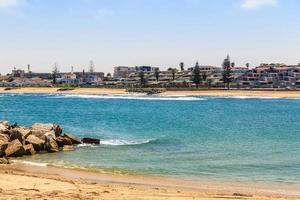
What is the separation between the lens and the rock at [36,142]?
29763mm

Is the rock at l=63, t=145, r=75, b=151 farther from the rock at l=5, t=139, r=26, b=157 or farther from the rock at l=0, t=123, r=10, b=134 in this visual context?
the rock at l=5, t=139, r=26, b=157

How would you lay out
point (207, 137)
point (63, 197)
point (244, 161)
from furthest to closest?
point (207, 137) → point (244, 161) → point (63, 197)

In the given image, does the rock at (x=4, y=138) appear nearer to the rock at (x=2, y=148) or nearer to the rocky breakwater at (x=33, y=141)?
the rocky breakwater at (x=33, y=141)

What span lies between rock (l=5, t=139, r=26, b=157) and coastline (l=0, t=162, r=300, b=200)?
382 centimetres

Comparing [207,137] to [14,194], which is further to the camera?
[207,137]

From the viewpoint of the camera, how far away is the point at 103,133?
4238cm

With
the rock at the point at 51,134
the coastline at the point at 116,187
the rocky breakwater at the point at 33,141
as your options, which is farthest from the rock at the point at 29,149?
the coastline at the point at 116,187

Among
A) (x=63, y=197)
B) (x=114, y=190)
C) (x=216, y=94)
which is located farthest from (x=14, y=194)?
(x=216, y=94)

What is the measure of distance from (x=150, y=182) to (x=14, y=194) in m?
6.53

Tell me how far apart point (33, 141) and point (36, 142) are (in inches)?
6.9

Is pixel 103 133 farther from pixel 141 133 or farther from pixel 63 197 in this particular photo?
pixel 63 197

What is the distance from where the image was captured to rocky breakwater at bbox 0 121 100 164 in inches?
1089

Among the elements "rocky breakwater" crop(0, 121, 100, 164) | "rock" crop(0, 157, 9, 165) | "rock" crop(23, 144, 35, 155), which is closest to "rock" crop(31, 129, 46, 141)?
"rocky breakwater" crop(0, 121, 100, 164)

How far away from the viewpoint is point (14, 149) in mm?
27672
